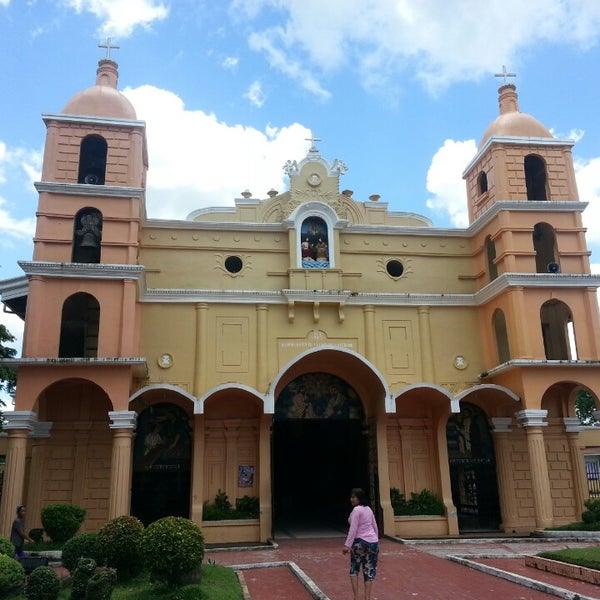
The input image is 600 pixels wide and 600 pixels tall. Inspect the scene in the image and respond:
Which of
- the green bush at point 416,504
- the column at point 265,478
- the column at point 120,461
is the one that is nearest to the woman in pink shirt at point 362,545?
the column at point 120,461

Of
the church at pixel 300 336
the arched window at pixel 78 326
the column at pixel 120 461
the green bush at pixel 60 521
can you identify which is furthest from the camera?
the arched window at pixel 78 326

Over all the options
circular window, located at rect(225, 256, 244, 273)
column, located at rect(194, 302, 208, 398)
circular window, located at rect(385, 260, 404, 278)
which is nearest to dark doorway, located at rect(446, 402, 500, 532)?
circular window, located at rect(385, 260, 404, 278)

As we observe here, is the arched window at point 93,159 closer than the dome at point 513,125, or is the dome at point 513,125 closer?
the arched window at point 93,159

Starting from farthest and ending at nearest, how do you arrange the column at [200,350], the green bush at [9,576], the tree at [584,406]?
the tree at [584,406] → the column at [200,350] → the green bush at [9,576]

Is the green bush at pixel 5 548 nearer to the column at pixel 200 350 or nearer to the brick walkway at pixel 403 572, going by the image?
the brick walkway at pixel 403 572

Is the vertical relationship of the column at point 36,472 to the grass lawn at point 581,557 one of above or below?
above

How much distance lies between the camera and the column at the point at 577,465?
18.4 meters

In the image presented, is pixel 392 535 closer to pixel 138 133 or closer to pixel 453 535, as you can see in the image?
pixel 453 535

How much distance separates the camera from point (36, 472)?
16.8 meters

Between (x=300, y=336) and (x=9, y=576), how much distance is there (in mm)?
11488

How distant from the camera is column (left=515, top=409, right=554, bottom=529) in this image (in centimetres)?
1652

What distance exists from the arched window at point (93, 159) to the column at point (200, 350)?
504cm

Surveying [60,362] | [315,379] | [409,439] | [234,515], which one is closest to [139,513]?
[234,515]

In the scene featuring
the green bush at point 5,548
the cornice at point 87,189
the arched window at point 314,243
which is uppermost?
the cornice at point 87,189
